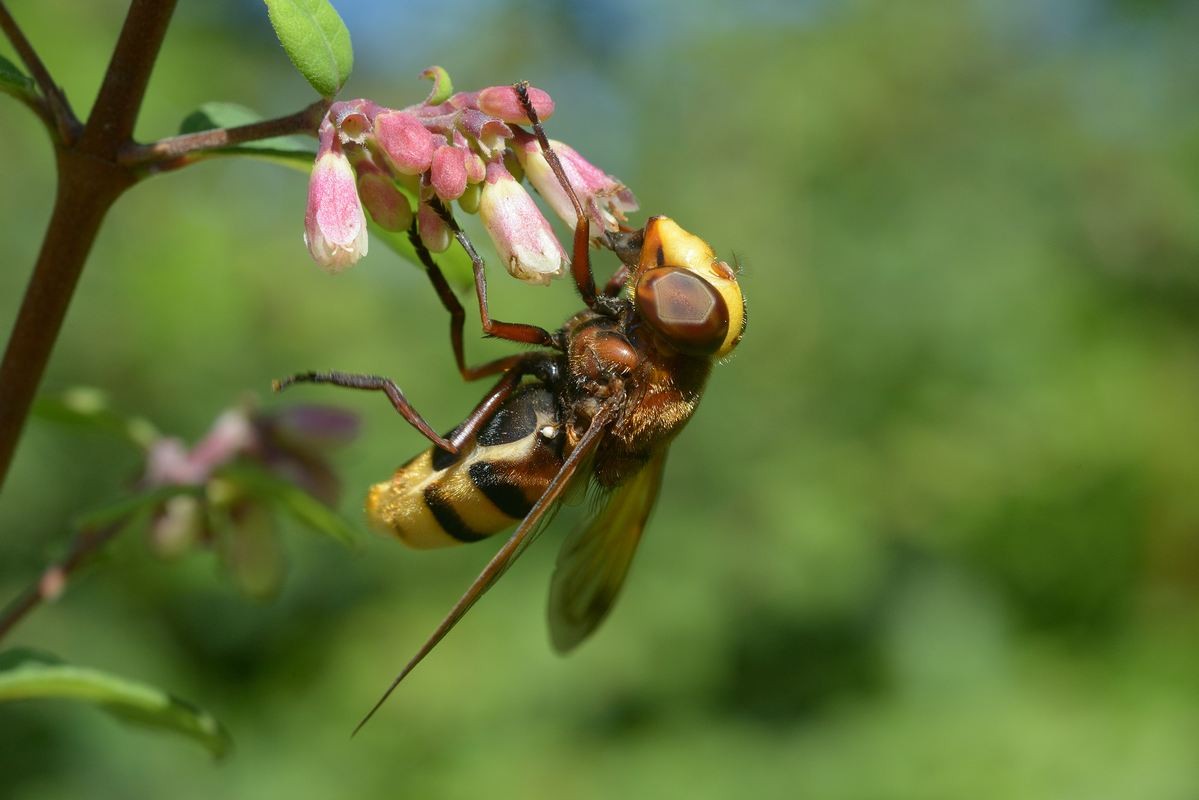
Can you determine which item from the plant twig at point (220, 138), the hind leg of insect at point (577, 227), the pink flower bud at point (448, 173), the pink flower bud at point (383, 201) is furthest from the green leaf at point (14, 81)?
the hind leg of insect at point (577, 227)

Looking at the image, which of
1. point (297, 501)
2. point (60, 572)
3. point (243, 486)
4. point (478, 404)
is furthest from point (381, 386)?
point (60, 572)

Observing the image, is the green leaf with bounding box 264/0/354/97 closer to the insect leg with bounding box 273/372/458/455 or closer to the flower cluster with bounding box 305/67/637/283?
the flower cluster with bounding box 305/67/637/283

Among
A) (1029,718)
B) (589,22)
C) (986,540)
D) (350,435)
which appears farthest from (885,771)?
(589,22)

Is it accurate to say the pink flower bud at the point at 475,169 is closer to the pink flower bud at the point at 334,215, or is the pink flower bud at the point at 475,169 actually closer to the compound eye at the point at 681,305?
the pink flower bud at the point at 334,215

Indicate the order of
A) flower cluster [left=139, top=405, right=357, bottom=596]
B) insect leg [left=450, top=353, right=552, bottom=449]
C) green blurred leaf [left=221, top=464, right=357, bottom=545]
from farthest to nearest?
flower cluster [left=139, top=405, right=357, bottom=596]
green blurred leaf [left=221, top=464, right=357, bottom=545]
insect leg [left=450, top=353, right=552, bottom=449]

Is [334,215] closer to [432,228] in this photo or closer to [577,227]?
[432,228]

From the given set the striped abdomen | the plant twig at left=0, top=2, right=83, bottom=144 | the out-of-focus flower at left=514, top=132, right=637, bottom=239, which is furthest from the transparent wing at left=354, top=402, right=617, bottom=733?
the plant twig at left=0, top=2, right=83, bottom=144

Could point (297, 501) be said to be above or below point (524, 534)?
below
